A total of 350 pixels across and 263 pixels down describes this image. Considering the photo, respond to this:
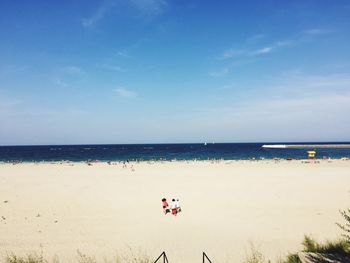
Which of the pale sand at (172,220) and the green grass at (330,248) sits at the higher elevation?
the green grass at (330,248)

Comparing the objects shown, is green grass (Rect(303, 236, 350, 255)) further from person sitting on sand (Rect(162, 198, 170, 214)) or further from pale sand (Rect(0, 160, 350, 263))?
person sitting on sand (Rect(162, 198, 170, 214))

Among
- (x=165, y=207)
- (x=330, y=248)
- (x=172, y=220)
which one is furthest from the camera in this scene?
(x=165, y=207)

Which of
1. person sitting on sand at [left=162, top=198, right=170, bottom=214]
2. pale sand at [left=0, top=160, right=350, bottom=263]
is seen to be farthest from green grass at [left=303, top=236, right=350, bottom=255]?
person sitting on sand at [left=162, top=198, right=170, bottom=214]

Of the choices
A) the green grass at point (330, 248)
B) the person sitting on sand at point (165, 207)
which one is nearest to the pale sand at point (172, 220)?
the person sitting on sand at point (165, 207)

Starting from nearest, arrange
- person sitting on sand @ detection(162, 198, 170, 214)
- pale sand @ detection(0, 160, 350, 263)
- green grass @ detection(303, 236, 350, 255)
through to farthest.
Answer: green grass @ detection(303, 236, 350, 255)
pale sand @ detection(0, 160, 350, 263)
person sitting on sand @ detection(162, 198, 170, 214)

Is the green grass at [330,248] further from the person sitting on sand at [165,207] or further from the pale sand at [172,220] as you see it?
the person sitting on sand at [165,207]

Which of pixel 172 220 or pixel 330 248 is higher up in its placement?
pixel 330 248

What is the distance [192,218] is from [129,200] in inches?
238

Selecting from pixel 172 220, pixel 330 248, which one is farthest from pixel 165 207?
pixel 330 248

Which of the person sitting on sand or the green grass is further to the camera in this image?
the person sitting on sand

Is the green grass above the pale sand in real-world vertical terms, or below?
above

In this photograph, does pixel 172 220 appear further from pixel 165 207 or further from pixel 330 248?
pixel 330 248

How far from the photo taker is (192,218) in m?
15.2

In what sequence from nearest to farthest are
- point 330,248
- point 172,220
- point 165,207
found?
1. point 330,248
2. point 172,220
3. point 165,207
